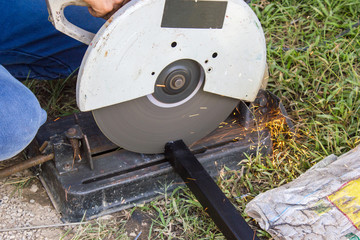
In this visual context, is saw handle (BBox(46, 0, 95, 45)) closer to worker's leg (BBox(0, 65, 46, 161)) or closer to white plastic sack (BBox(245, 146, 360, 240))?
worker's leg (BBox(0, 65, 46, 161))

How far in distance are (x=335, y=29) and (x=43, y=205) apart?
8.15 ft

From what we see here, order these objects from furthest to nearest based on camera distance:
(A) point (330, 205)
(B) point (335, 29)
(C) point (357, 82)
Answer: (B) point (335, 29) < (C) point (357, 82) < (A) point (330, 205)

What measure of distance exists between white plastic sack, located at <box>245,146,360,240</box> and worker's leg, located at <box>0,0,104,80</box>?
1.35 meters

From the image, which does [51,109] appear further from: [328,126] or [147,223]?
[328,126]

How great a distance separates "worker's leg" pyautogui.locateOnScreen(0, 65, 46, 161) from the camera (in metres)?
1.85

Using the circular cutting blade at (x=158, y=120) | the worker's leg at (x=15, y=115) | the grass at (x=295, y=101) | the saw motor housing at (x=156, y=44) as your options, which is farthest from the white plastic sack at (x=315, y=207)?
the worker's leg at (x=15, y=115)

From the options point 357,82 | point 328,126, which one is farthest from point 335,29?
point 328,126

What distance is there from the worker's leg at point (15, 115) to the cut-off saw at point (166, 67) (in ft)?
0.71

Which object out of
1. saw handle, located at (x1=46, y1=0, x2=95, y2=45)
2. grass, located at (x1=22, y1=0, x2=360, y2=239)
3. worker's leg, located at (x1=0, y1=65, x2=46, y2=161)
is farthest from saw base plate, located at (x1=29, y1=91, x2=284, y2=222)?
saw handle, located at (x1=46, y1=0, x2=95, y2=45)

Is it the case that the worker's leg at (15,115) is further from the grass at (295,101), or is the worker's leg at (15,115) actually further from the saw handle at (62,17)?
the grass at (295,101)

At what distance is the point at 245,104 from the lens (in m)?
2.58

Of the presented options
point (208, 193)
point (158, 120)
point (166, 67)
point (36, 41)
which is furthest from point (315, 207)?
point (36, 41)

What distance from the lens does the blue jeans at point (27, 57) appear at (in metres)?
1.88

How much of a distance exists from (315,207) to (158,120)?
87 cm
